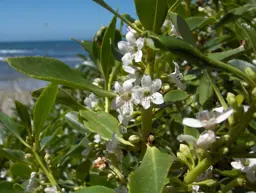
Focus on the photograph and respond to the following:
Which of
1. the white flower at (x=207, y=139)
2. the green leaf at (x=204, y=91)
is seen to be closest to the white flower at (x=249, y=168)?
the white flower at (x=207, y=139)

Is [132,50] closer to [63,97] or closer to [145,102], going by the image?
[145,102]

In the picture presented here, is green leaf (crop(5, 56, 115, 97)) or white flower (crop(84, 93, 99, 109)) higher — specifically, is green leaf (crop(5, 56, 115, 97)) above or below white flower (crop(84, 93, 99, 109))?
above

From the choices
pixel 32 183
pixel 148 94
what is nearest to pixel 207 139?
pixel 148 94

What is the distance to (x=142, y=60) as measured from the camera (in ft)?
3.07

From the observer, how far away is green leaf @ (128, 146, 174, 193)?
0.73 metres

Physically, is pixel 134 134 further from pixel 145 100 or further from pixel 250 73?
pixel 250 73

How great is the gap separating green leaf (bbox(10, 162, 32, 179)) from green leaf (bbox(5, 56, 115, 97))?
0.32 meters

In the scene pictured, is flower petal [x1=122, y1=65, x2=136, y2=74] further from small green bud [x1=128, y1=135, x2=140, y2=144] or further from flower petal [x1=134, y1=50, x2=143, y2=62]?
small green bud [x1=128, y1=135, x2=140, y2=144]

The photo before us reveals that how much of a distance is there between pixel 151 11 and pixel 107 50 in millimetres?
262

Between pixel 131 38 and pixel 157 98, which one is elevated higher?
pixel 131 38

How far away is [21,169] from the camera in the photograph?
1145 mm

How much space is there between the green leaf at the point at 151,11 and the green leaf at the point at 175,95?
6.0 inches

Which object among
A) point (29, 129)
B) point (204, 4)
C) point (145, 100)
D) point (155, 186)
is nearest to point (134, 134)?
point (145, 100)

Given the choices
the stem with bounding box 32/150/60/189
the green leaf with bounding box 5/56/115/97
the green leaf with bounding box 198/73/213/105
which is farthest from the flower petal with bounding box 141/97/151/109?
the green leaf with bounding box 198/73/213/105
